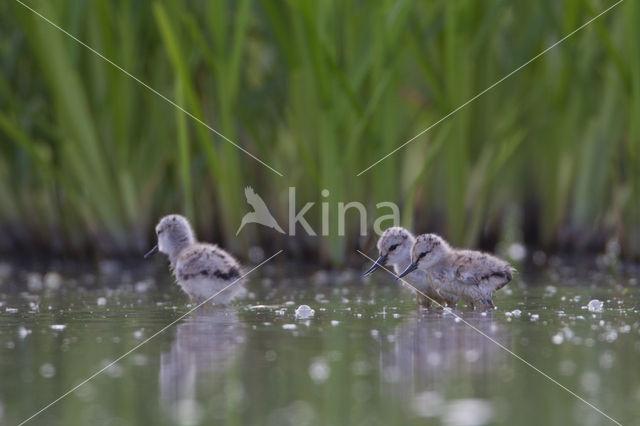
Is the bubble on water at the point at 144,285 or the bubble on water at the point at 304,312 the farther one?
the bubble on water at the point at 144,285

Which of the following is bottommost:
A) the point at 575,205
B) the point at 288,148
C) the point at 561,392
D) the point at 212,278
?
the point at 561,392

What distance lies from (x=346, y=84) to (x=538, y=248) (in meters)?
3.10

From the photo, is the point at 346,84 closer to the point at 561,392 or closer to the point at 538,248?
→ the point at 538,248

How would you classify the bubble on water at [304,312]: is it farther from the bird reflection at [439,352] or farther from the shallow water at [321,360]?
the bird reflection at [439,352]

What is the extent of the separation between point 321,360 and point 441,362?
1.52 feet

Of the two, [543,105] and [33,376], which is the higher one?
[543,105]

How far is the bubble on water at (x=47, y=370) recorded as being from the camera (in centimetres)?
408

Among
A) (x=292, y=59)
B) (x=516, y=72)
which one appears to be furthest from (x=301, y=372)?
(x=516, y=72)

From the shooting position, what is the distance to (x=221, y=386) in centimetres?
383

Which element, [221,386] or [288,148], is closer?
[221,386]

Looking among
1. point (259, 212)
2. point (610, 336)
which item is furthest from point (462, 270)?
point (259, 212)

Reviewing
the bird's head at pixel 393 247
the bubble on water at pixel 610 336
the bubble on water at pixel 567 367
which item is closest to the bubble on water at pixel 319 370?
the bubble on water at pixel 567 367

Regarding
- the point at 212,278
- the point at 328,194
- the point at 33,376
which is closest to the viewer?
the point at 33,376

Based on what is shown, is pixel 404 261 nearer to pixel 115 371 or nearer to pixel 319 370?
pixel 319 370
